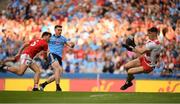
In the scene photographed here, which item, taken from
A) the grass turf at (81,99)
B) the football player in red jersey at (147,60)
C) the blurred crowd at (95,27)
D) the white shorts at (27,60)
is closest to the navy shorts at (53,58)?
the white shorts at (27,60)

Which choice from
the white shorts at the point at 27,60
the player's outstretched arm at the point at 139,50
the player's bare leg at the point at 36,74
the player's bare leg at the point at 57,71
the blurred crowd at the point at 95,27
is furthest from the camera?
the blurred crowd at the point at 95,27

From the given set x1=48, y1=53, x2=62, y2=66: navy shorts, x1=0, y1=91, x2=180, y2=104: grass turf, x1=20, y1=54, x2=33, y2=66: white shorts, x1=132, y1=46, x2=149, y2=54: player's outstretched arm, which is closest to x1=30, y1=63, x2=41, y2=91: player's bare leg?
x1=20, y1=54, x2=33, y2=66: white shorts

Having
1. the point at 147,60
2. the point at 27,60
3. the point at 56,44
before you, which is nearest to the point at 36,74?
the point at 27,60

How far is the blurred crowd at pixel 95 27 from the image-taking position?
17547 mm

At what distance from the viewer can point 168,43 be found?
18.4 m

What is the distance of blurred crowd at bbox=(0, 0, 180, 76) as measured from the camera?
17.5 meters

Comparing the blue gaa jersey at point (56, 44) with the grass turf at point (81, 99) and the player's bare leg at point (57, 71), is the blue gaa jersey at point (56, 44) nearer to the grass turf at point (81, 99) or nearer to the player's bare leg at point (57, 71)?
the player's bare leg at point (57, 71)

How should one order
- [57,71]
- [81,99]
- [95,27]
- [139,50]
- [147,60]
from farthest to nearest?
1. [95,27]
2. [57,71]
3. [147,60]
4. [139,50]
5. [81,99]

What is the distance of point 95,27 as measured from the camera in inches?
748

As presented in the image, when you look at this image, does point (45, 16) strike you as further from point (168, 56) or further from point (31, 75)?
point (168, 56)

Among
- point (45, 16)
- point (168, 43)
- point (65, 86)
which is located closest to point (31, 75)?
point (65, 86)

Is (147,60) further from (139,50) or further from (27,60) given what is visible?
(27,60)

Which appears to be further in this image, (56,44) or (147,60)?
(56,44)

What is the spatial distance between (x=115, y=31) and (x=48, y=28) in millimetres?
2616
